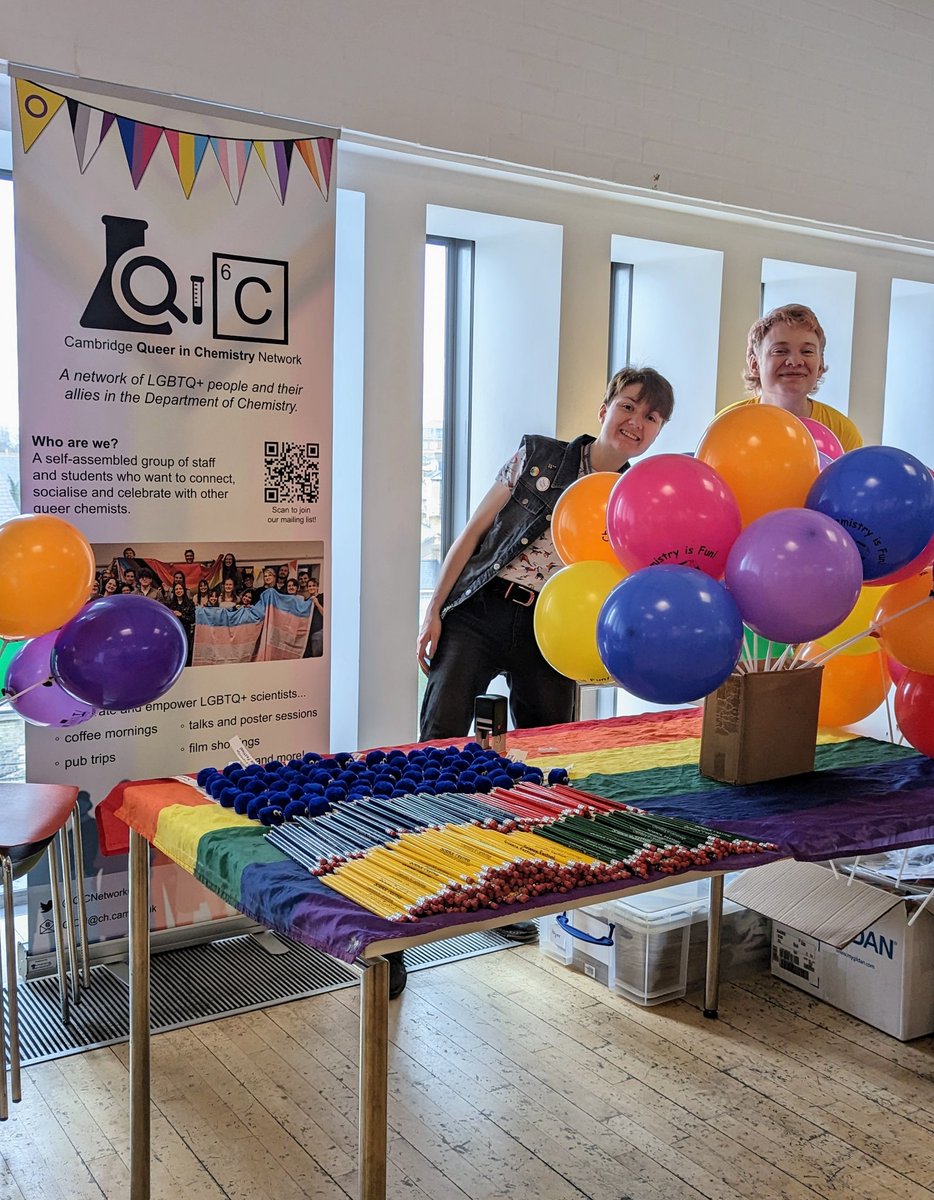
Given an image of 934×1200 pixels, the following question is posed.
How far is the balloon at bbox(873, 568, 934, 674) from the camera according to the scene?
2197 mm

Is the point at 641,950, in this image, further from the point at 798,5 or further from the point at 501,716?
the point at 798,5

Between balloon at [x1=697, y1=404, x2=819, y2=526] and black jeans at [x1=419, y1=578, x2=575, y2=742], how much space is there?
1181 mm

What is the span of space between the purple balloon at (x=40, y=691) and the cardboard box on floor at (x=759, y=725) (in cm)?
129

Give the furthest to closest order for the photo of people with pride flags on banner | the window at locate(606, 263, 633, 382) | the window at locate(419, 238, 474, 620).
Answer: the window at locate(606, 263, 633, 382)
the window at locate(419, 238, 474, 620)
the photo of people with pride flags on banner

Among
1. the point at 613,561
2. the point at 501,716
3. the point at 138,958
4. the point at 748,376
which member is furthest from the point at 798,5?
the point at 138,958

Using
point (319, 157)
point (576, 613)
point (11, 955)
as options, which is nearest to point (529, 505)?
point (576, 613)

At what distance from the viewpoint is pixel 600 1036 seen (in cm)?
270

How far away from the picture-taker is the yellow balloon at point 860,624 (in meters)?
2.35

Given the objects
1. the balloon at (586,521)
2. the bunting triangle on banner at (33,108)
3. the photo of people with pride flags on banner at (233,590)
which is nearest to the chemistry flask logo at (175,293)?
the bunting triangle on banner at (33,108)

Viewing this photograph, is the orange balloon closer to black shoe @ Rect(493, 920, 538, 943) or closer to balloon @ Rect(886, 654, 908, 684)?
balloon @ Rect(886, 654, 908, 684)

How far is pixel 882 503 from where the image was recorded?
1.98 m

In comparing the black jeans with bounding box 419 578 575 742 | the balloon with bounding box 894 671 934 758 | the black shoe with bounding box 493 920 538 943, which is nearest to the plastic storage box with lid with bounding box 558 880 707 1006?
the black shoe with bounding box 493 920 538 943

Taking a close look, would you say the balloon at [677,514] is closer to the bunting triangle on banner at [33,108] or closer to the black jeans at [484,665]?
the black jeans at [484,665]

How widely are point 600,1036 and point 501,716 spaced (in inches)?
34.7
